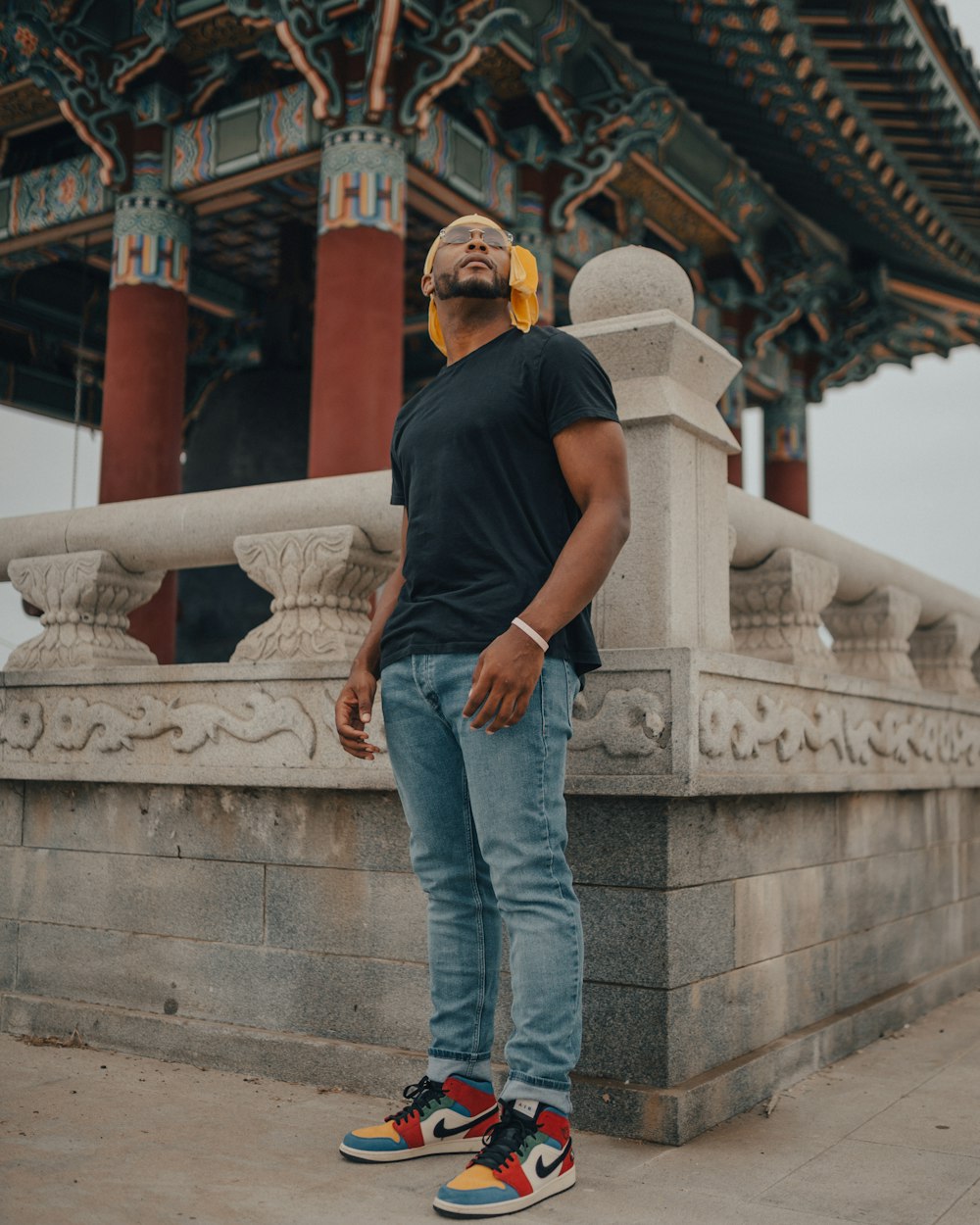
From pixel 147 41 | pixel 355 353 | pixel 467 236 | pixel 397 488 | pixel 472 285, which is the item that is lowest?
pixel 397 488

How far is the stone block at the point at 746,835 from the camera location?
313cm

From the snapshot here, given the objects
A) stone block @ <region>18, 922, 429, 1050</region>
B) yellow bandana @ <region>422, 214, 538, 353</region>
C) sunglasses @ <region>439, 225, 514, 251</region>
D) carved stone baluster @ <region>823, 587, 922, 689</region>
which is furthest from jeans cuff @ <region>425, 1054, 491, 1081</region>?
carved stone baluster @ <region>823, 587, 922, 689</region>

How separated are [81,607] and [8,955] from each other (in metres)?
1.19

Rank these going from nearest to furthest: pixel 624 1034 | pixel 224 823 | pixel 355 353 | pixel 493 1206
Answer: pixel 493 1206 → pixel 624 1034 → pixel 224 823 → pixel 355 353

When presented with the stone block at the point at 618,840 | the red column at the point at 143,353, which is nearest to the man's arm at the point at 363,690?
the stone block at the point at 618,840

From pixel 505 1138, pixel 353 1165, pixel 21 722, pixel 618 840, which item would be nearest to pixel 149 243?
pixel 21 722

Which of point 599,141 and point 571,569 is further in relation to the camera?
point 599,141

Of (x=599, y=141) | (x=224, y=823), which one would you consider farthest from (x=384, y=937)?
(x=599, y=141)

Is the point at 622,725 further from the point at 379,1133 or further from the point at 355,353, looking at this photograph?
the point at 355,353

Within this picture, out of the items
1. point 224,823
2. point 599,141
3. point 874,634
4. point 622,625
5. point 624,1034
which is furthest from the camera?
point 599,141

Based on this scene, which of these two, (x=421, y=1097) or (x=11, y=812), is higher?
(x=11, y=812)

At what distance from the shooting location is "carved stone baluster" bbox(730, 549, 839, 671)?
4.25 meters

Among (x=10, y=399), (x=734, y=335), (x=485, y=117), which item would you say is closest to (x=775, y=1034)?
(x=485, y=117)

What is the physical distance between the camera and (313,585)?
3793 mm
